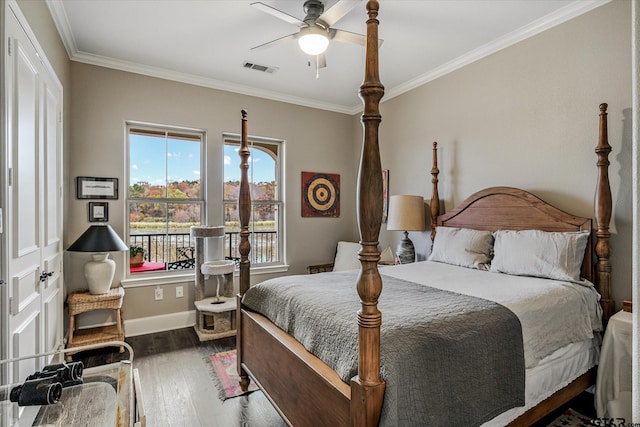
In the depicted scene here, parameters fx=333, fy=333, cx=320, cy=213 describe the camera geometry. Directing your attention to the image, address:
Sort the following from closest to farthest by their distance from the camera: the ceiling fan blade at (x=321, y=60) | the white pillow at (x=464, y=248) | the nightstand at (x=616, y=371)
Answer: the nightstand at (x=616, y=371) < the ceiling fan blade at (x=321, y=60) < the white pillow at (x=464, y=248)

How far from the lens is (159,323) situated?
12.0ft

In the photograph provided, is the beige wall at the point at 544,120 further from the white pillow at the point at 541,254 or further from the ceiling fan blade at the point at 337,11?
the ceiling fan blade at the point at 337,11

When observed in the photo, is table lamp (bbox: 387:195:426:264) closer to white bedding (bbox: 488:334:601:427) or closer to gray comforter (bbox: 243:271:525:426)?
gray comforter (bbox: 243:271:525:426)

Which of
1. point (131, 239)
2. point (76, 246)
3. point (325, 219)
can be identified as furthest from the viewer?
point (325, 219)

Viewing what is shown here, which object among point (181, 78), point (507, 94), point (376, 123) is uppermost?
point (181, 78)

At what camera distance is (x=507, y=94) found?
3.04 meters

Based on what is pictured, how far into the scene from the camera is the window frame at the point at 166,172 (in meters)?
3.59

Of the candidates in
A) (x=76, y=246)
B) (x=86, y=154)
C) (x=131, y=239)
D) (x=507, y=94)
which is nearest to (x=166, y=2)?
(x=86, y=154)

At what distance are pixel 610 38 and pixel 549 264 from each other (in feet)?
5.49

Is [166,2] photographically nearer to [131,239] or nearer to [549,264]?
[131,239]

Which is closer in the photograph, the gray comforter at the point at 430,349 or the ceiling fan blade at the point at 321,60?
the gray comforter at the point at 430,349

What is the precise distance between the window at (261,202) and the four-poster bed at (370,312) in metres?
1.58

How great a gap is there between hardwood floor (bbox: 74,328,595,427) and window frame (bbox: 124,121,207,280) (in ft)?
2.42

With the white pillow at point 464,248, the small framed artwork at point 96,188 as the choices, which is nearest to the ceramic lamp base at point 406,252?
the white pillow at point 464,248
